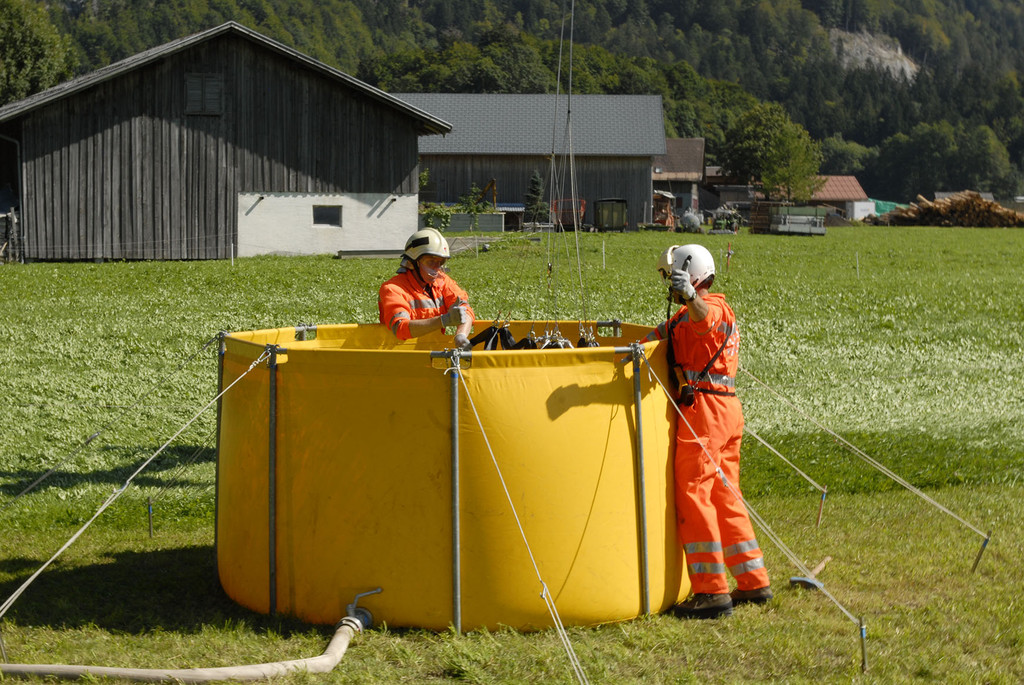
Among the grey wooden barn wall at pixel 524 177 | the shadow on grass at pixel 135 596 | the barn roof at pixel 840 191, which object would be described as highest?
the barn roof at pixel 840 191

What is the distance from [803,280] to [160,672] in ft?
72.8

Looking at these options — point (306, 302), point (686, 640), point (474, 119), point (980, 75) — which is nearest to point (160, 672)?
point (686, 640)

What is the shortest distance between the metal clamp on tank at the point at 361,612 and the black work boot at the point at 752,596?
6.67 ft

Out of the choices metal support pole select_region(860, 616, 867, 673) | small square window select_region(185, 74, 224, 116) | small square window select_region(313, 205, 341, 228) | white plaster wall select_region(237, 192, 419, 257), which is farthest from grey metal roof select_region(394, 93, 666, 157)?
metal support pole select_region(860, 616, 867, 673)

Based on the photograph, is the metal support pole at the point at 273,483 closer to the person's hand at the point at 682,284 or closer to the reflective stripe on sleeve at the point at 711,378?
the person's hand at the point at 682,284

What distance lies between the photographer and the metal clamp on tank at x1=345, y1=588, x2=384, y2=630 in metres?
5.90

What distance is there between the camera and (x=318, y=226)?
1272 inches

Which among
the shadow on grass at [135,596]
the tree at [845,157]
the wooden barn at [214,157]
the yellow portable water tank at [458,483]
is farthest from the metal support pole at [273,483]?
the tree at [845,157]

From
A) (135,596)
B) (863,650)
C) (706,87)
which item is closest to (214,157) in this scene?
(135,596)

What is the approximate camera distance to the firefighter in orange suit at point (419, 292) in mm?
7234

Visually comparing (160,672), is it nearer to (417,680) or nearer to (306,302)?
(417,680)

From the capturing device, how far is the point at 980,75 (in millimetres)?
182625

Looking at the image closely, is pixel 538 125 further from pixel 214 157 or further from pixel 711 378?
pixel 711 378

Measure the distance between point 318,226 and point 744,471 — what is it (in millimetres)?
23283
